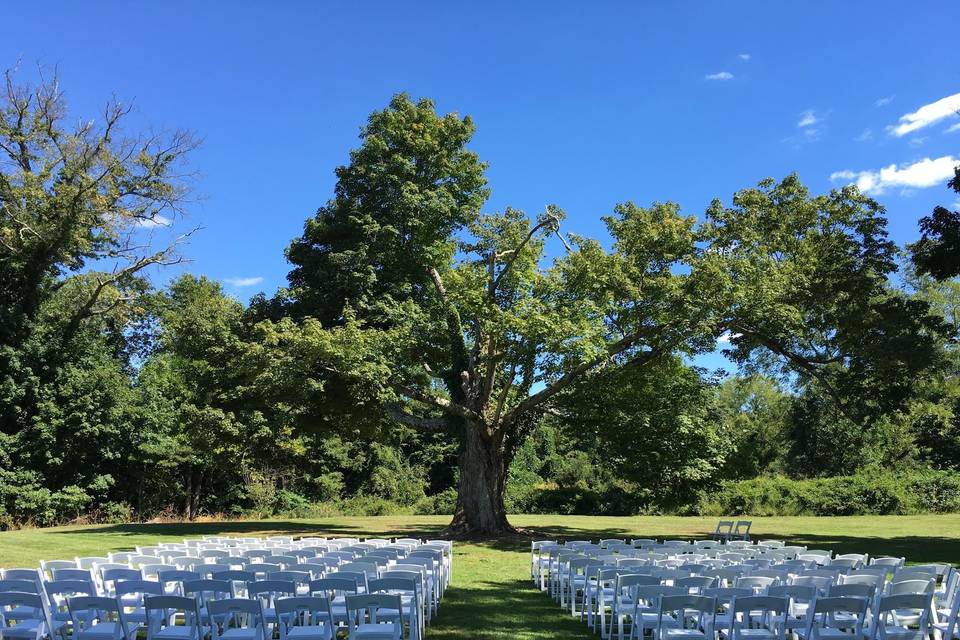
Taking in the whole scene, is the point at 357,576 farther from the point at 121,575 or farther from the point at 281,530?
the point at 281,530

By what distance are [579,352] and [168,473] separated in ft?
76.0

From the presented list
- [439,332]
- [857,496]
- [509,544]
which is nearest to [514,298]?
[439,332]

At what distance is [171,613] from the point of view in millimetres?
7621

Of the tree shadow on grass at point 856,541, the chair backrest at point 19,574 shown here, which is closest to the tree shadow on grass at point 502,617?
the chair backrest at point 19,574

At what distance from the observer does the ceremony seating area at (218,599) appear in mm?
6246

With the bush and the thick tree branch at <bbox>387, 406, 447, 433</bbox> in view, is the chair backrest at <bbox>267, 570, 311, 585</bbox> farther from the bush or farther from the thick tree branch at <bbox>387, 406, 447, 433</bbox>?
the bush

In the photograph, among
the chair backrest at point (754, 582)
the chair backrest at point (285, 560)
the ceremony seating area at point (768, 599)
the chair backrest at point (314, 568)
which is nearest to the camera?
the ceremony seating area at point (768, 599)

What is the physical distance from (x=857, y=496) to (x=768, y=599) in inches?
1400

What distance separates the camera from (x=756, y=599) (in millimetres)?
6289

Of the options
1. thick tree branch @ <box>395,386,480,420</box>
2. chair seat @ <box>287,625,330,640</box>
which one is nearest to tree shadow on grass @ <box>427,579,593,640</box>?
chair seat @ <box>287,625,330,640</box>

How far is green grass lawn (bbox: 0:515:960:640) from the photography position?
30.6ft

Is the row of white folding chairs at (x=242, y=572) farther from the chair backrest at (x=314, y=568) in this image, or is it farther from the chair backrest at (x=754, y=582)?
the chair backrest at (x=754, y=582)

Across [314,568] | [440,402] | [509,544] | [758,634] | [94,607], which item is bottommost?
[509,544]

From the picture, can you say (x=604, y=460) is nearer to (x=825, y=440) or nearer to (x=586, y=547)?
(x=586, y=547)
